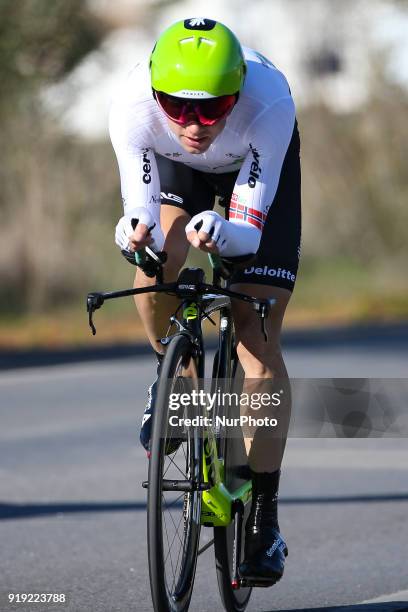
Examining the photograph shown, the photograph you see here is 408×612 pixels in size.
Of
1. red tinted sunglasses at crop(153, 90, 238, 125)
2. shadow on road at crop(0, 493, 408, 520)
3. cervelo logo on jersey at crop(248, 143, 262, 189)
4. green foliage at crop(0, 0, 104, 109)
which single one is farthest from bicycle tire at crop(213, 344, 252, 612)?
green foliage at crop(0, 0, 104, 109)

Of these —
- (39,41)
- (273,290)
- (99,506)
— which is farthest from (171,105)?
(39,41)

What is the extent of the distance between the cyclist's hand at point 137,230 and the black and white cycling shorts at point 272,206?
53 centimetres

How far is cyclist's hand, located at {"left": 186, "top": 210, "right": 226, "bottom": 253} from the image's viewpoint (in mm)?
4309

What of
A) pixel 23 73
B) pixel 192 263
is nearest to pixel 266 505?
pixel 23 73

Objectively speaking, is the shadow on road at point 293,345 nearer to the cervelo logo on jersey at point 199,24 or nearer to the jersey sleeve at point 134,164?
the jersey sleeve at point 134,164

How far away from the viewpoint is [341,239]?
3002 centimetres

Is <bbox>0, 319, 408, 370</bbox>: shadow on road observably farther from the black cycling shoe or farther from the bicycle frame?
the bicycle frame

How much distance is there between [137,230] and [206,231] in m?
0.25

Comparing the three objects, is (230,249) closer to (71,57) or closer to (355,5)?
(71,57)

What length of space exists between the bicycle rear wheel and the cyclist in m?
0.15

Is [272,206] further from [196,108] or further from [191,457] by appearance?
[191,457]

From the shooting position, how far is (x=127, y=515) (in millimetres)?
7137

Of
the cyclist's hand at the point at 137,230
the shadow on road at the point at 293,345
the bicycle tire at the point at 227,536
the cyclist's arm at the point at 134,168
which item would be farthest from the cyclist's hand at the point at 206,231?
the shadow on road at the point at 293,345

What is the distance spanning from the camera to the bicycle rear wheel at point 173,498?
162 inches
